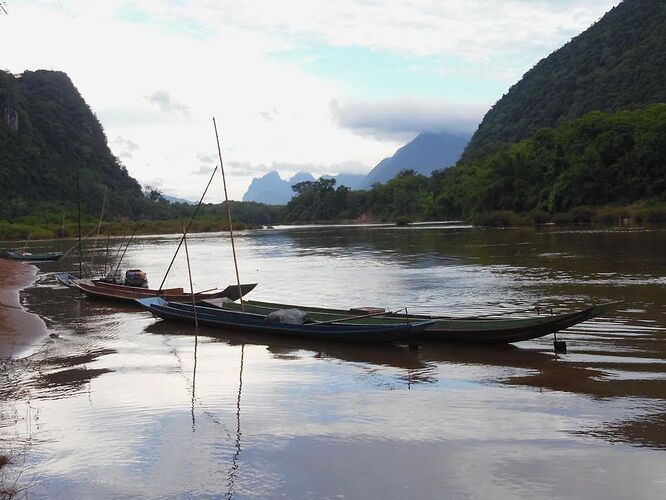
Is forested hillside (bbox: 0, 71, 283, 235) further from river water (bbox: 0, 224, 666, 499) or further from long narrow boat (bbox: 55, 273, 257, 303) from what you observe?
river water (bbox: 0, 224, 666, 499)

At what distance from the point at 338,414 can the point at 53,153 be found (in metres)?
128

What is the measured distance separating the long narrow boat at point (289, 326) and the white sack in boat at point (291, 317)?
0.32 feet

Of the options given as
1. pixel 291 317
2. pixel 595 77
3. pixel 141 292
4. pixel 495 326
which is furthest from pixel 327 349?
pixel 595 77

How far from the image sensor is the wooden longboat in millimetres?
18203

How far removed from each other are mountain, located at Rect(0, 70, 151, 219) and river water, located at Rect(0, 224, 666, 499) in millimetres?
85343

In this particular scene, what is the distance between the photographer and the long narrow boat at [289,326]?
469 inches

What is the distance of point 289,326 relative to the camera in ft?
43.3

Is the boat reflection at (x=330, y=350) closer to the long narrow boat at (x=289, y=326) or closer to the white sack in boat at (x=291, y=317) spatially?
the long narrow boat at (x=289, y=326)

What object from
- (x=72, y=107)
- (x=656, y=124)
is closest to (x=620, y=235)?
(x=656, y=124)

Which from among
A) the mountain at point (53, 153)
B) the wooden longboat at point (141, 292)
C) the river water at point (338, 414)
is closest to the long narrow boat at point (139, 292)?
the wooden longboat at point (141, 292)

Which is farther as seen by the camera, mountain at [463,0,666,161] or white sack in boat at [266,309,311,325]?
mountain at [463,0,666,161]

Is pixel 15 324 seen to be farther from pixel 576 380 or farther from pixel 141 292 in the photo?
pixel 576 380

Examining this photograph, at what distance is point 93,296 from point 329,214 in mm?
126016

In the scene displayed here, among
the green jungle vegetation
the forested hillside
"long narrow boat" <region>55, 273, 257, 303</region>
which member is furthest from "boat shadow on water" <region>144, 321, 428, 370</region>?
the forested hillside
